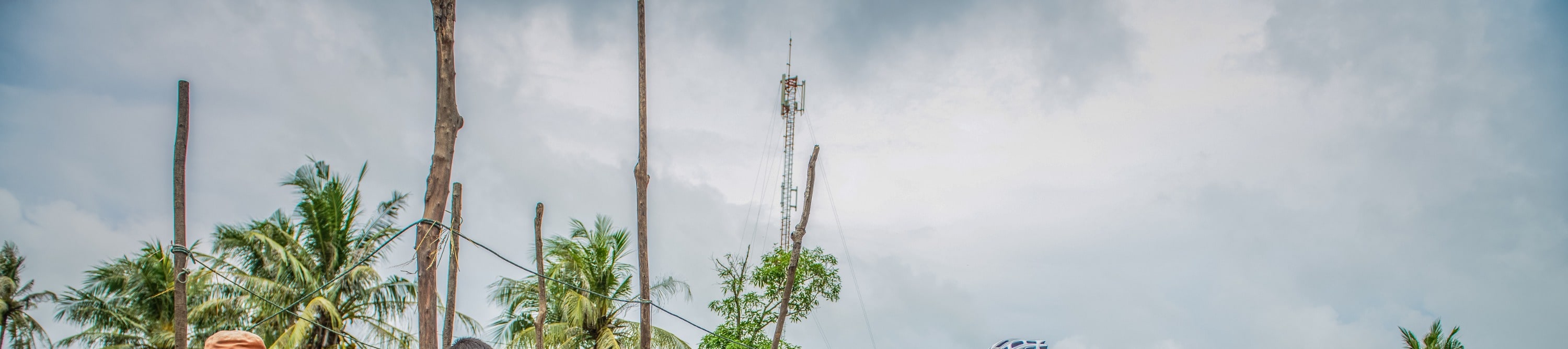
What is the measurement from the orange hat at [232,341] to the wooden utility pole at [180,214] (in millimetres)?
3809

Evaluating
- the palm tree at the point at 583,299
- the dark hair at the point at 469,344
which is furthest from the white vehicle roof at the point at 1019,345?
the dark hair at the point at 469,344

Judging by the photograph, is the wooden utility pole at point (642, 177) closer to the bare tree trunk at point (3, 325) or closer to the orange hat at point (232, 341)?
the orange hat at point (232, 341)

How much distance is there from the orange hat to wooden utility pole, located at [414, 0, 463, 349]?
4.12 meters

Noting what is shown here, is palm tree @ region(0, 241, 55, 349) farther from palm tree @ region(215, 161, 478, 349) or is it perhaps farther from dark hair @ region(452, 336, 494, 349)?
dark hair @ region(452, 336, 494, 349)

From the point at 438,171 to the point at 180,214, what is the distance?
1.85 meters

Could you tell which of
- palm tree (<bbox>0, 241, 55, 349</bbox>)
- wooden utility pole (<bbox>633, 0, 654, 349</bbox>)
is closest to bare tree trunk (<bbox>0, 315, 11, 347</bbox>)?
palm tree (<bbox>0, 241, 55, 349</bbox>)

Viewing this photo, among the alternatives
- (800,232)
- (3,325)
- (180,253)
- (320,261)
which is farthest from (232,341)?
(3,325)

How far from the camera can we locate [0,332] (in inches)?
1091

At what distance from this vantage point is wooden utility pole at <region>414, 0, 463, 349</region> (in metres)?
8.40

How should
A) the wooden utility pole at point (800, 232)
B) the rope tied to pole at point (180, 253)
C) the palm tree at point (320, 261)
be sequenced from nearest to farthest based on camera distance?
1. the rope tied to pole at point (180, 253)
2. the wooden utility pole at point (800, 232)
3. the palm tree at point (320, 261)

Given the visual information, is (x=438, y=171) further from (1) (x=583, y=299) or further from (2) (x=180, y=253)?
(1) (x=583, y=299)

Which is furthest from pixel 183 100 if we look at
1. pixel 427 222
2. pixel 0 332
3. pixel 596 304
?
pixel 0 332

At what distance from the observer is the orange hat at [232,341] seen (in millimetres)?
4164

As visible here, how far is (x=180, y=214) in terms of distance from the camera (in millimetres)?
7586
